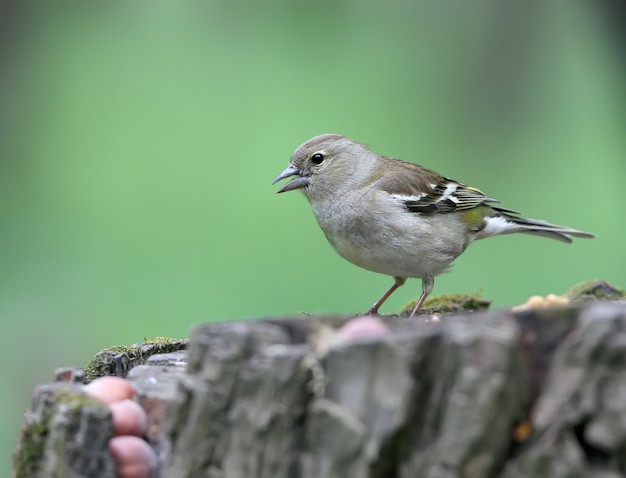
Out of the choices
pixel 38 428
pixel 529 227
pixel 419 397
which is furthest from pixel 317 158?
pixel 419 397

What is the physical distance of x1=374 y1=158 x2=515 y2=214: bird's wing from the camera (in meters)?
5.55

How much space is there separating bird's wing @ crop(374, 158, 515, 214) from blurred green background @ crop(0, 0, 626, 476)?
1.69m

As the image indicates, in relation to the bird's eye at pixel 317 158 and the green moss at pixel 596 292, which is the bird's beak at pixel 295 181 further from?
the green moss at pixel 596 292

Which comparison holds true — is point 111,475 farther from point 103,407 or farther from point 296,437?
point 296,437

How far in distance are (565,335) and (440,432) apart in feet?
1.15

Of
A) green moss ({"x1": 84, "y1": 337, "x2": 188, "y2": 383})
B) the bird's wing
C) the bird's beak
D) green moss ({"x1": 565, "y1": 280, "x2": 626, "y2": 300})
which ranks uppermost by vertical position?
the bird's beak

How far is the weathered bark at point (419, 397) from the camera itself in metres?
2.08

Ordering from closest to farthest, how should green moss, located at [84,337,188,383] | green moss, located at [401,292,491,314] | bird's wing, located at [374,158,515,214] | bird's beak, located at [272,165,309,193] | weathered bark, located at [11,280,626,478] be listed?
weathered bark, located at [11,280,626,478], green moss, located at [84,337,188,383], green moss, located at [401,292,491,314], bird's wing, located at [374,158,515,214], bird's beak, located at [272,165,309,193]

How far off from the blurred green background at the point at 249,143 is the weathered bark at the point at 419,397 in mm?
4763

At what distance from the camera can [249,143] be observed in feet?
31.7

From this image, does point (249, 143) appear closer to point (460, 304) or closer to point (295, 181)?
point (295, 181)

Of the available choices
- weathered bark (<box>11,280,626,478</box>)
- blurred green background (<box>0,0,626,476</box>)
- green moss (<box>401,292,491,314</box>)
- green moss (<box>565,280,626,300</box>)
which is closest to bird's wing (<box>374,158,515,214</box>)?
green moss (<box>401,292,491,314</box>)

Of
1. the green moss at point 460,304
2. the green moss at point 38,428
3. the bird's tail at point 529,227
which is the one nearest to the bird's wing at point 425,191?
the bird's tail at point 529,227

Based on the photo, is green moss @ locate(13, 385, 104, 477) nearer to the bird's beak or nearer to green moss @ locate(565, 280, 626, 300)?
green moss @ locate(565, 280, 626, 300)
